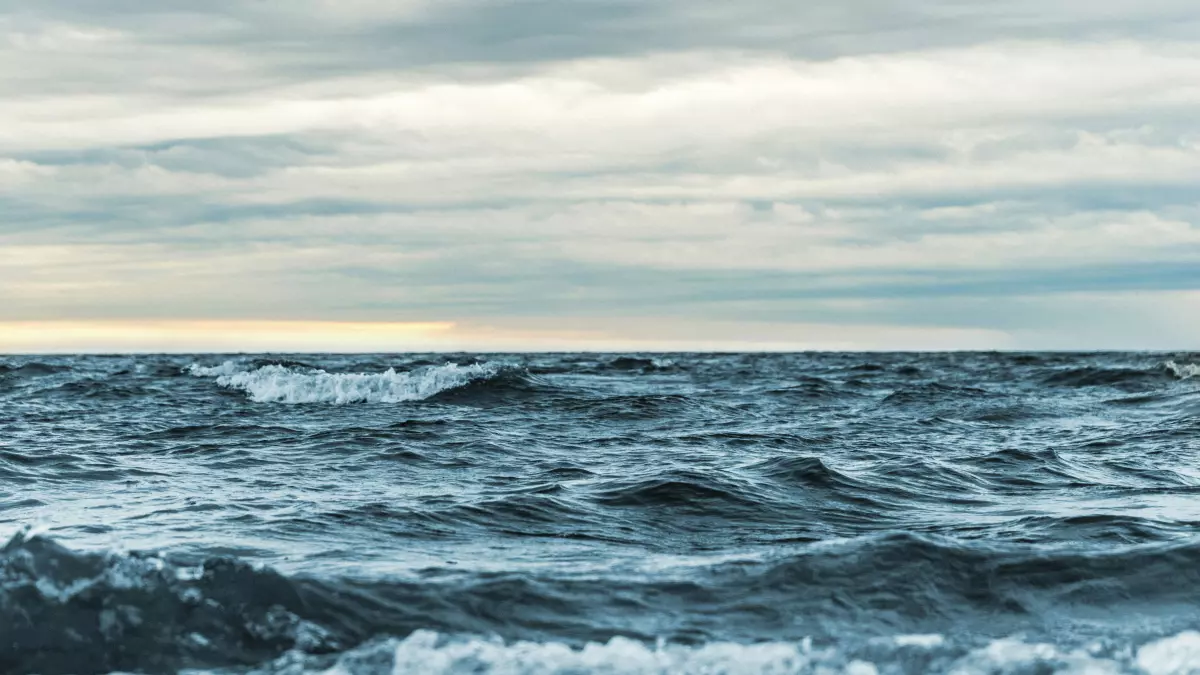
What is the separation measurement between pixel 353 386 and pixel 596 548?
18465 mm

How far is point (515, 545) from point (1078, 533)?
13.5ft

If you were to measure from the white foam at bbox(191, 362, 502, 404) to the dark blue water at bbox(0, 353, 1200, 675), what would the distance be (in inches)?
252

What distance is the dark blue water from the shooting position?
5.96 m

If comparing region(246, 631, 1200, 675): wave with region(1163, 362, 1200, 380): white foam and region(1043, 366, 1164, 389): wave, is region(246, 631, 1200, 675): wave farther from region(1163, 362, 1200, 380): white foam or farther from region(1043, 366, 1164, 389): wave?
region(1163, 362, 1200, 380): white foam

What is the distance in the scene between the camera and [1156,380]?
33750mm

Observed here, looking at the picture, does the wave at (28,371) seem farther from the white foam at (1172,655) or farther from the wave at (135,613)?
the white foam at (1172,655)

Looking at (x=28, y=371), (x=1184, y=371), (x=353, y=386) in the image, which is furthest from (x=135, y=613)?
(x=28, y=371)

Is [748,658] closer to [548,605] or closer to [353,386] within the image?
[548,605]

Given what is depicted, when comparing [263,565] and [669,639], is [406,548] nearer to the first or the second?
[263,565]

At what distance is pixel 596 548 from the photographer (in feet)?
27.9

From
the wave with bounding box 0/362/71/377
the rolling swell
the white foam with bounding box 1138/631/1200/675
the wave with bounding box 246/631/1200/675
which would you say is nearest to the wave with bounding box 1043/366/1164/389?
the rolling swell

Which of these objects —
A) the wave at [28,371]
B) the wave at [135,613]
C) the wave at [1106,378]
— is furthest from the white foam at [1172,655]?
the wave at [28,371]

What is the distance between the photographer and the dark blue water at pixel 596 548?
596 centimetres

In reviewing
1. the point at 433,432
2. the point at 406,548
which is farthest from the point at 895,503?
the point at 433,432
